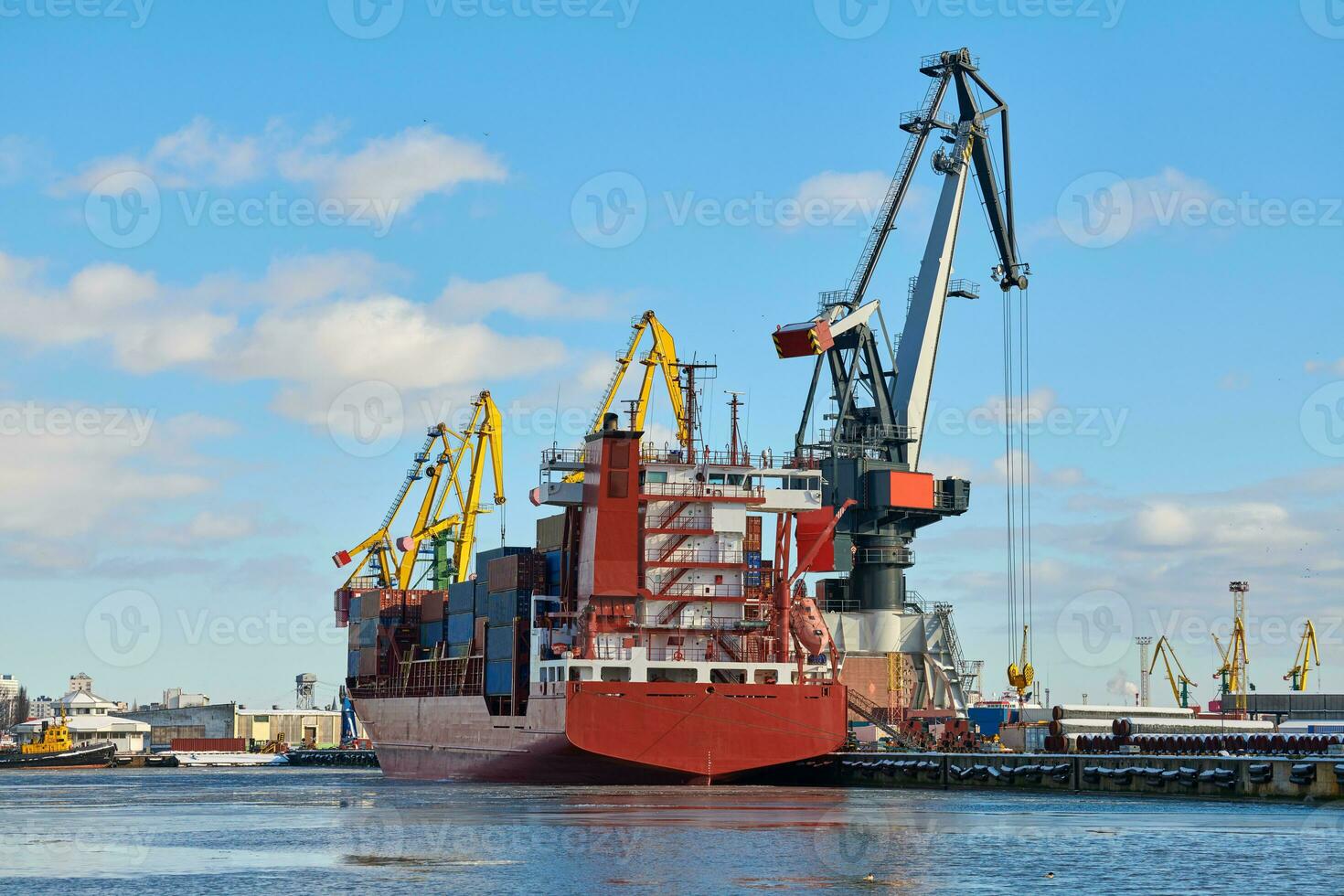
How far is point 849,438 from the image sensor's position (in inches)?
4405

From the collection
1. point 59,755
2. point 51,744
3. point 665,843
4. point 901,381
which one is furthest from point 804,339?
point 51,744

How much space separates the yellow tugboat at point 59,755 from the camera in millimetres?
151500

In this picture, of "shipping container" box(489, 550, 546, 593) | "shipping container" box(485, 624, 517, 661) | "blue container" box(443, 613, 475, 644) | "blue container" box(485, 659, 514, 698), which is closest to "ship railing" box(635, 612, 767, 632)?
"shipping container" box(489, 550, 546, 593)

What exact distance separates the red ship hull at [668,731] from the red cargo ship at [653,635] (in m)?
0.08

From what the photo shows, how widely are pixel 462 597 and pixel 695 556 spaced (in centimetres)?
2156

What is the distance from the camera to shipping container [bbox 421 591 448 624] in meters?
102

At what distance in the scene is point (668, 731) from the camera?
7394 centimetres

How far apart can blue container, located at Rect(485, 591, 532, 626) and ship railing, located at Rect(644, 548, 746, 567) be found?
7.97 m

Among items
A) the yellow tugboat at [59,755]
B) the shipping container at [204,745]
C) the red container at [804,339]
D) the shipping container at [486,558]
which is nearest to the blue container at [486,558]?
the shipping container at [486,558]

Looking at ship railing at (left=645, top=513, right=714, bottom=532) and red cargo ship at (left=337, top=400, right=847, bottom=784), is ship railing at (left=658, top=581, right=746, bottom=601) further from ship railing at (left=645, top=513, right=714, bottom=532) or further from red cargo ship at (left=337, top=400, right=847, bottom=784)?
ship railing at (left=645, top=513, right=714, bottom=532)

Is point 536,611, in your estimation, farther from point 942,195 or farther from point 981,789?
point 942,195

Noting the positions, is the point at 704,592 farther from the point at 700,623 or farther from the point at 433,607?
the point at 433,607

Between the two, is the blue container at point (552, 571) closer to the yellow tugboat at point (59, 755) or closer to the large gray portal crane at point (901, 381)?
the large gray portal crane at point (901, 381)

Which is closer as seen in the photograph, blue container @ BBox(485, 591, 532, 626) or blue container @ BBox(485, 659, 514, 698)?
blue container @ BBox(485, 591, 532, 626)
